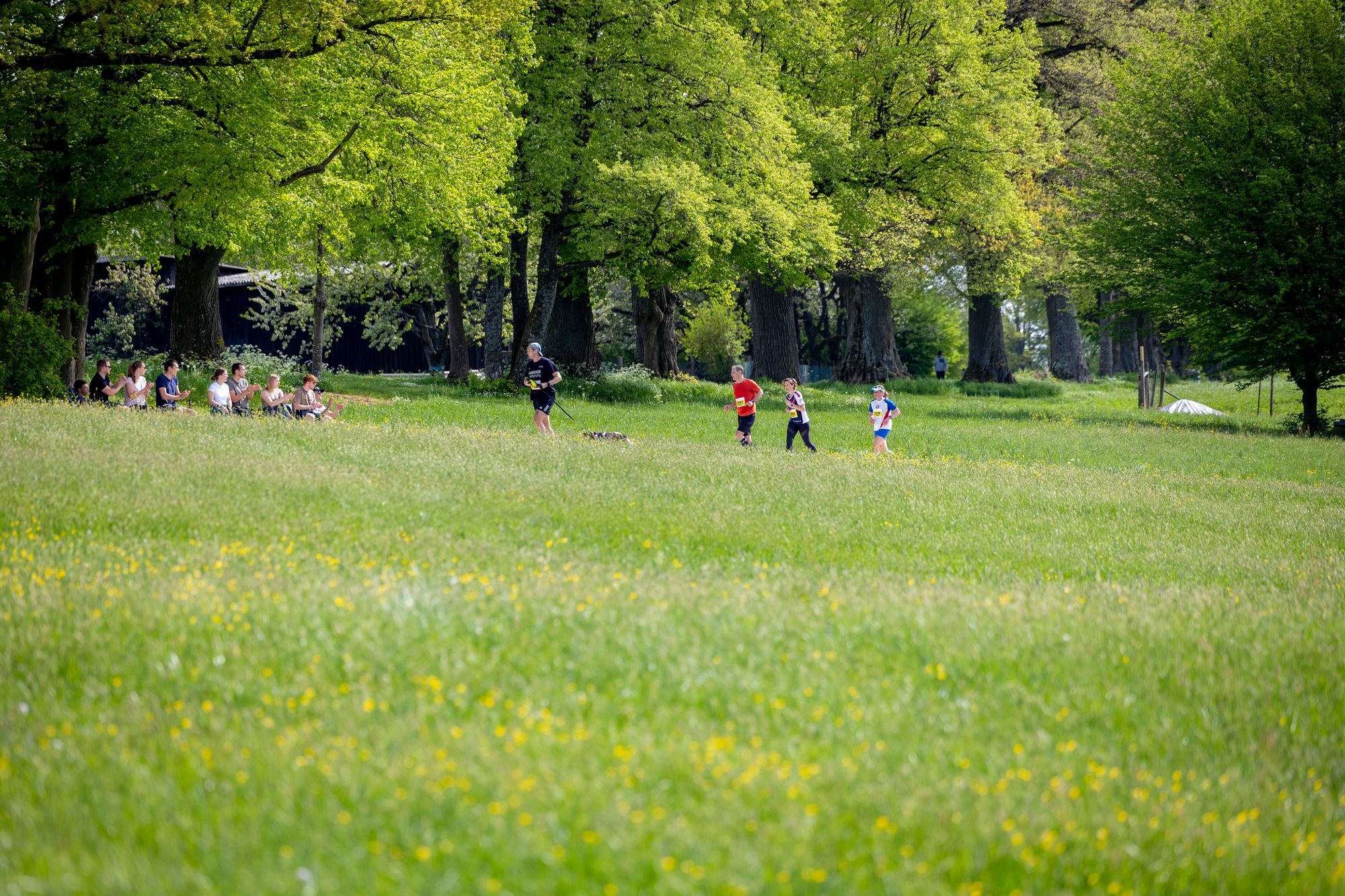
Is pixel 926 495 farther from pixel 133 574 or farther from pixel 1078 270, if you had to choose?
pixel 1078 270

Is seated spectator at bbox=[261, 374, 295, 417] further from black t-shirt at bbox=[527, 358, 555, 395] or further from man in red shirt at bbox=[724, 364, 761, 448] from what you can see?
man in red shirt at bbox=[724, 364, 761, 448]

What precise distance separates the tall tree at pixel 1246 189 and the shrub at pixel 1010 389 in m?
10.7

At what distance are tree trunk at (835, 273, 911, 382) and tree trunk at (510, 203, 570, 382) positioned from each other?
16.2 m

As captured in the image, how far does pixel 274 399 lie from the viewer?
2088cm

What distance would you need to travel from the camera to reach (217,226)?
74.7 feet

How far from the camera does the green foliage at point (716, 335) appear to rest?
6131 cm

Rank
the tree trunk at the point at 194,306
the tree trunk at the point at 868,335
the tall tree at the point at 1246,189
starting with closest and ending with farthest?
the tree trunk at the point at 194,306, the tall tree at the point at 1246,189, the tree trunk at the point at 868,335

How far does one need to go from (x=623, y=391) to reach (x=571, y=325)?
162 inches

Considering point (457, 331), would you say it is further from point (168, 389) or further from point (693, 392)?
point (168, 389)

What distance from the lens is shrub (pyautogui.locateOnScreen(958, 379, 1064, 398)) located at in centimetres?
4394

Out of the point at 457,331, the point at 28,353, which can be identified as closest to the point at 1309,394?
the point at 457,331

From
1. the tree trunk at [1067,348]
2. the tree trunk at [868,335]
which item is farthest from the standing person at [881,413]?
the tree trunk at [1067,348]

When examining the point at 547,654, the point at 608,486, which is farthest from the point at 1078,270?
the point at 547,654

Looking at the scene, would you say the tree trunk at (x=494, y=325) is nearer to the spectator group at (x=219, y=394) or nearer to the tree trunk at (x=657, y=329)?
the tree trunk at (x=657, y=329)
